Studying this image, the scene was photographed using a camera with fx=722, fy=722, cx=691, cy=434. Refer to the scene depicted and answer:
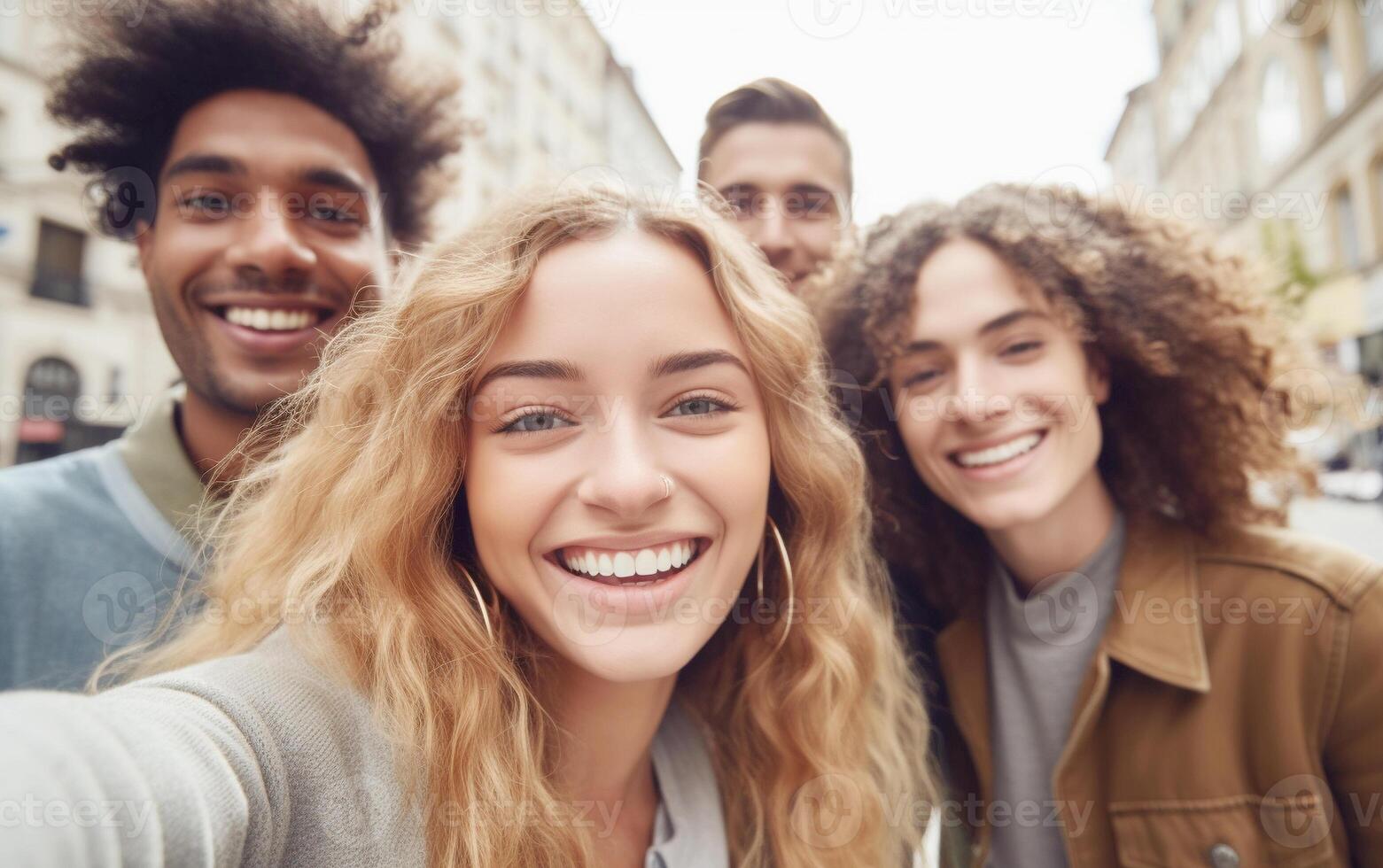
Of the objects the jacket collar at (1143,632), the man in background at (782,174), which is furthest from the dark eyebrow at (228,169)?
the jacket collar at (1143,632)

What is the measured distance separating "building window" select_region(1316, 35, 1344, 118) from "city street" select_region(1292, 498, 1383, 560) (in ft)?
31.6

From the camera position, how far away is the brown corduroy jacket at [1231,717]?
171 centimetres

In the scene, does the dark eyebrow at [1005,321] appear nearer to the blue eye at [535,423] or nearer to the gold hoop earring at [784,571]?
the gold hoop earring at [784,571]

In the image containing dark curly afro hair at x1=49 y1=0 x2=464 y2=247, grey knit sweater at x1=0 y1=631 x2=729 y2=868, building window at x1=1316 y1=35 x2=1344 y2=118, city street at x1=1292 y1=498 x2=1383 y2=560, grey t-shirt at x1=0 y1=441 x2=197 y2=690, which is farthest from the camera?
building window at x1=1316 y1=35 x2=1344 y2=118

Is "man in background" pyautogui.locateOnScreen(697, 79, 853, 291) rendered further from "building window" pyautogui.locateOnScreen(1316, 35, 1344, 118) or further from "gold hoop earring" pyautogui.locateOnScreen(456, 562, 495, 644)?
"building window" pyautogui.locateOnScreen(1316, 35, 1344, 118)

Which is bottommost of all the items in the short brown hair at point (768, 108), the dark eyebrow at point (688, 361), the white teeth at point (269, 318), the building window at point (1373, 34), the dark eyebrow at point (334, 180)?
the dark eyebrow at point (688, 361)

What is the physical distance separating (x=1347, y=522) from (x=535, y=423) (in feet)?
50.0

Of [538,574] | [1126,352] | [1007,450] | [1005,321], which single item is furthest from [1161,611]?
[538,574]

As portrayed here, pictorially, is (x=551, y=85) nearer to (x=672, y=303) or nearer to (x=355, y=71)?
(x=355, y=71)

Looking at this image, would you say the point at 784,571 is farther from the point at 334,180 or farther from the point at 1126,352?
the point at 334,180

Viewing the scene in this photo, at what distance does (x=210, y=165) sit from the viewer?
195cm

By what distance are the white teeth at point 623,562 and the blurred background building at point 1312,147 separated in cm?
1471

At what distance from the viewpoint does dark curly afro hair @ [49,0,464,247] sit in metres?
2.15

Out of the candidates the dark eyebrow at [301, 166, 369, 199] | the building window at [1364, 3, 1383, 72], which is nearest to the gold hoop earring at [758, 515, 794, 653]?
the dark eyebrow at [301, 166, 369, 199]
